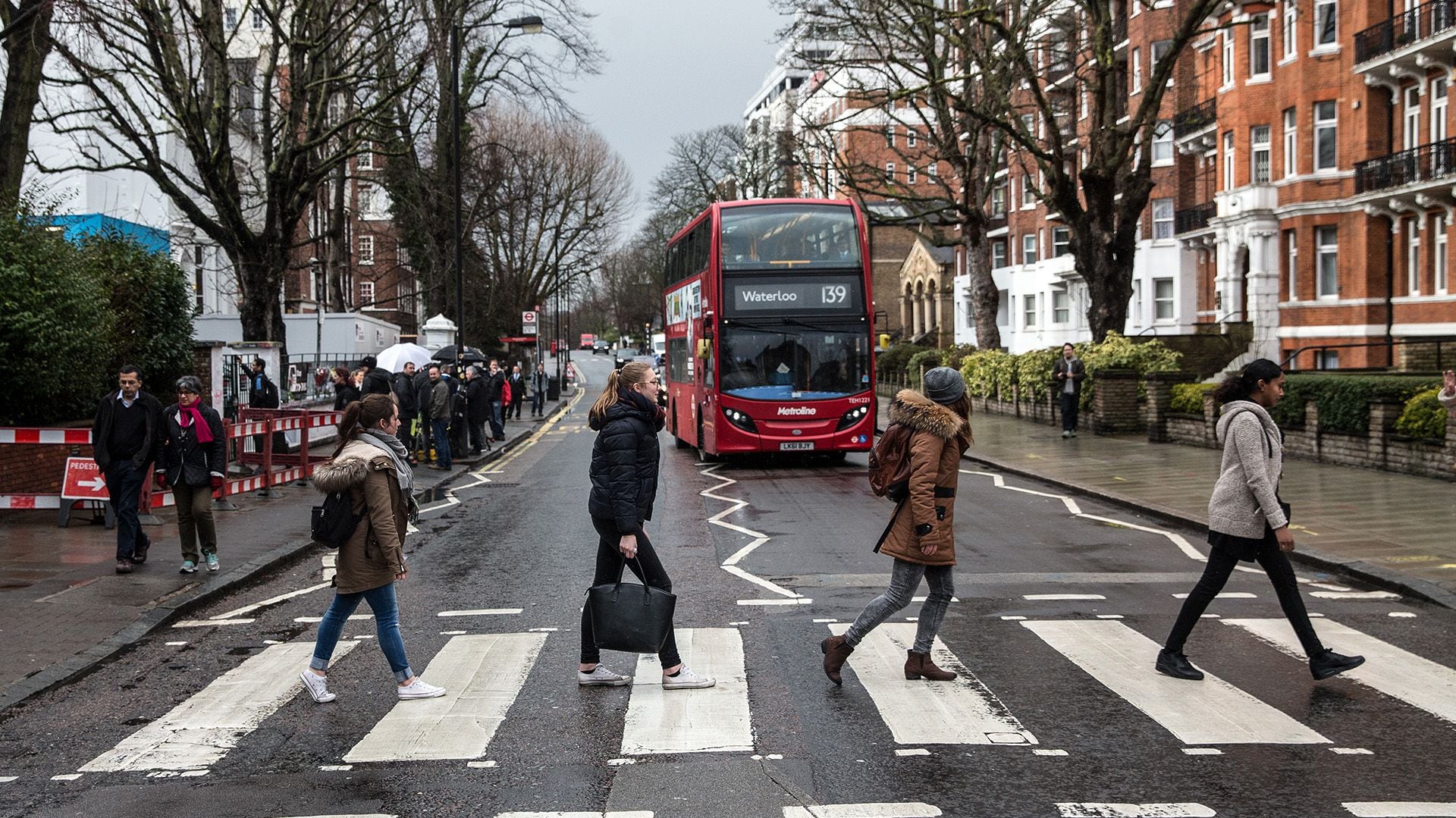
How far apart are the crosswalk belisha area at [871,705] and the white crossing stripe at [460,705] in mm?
13

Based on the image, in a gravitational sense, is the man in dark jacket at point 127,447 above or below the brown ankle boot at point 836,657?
above

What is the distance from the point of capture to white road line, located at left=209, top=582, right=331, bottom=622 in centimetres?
986

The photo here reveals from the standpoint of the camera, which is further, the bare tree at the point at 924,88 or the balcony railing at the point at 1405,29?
the balcony railing at the point at 1405,29

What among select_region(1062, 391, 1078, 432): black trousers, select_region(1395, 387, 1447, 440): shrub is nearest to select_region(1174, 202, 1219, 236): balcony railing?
select_region(1062, 391, 1078, 432): black trousers

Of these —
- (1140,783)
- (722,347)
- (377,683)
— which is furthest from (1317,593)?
(722,347)

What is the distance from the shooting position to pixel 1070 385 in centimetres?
2673

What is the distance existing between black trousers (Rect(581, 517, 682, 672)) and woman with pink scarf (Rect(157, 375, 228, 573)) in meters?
5.10

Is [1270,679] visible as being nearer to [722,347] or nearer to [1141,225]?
[722,347]

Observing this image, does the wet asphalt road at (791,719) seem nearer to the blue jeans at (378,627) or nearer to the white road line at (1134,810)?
the white road line at (1134,810)

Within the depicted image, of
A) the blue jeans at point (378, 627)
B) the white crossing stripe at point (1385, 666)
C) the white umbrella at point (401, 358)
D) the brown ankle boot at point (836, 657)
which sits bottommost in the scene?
the white crossing stripe at point (1385, 666)

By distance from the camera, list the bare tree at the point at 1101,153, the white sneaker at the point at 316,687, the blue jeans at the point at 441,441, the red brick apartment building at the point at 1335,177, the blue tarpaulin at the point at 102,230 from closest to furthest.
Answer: the white sneaker at the point at 316,687 → the blue tarpaulin at the point at 102,230 → the blue jeans at the point at 441,441 → the bare tree at the point at 1101,153 → the red brick apartment building at the point at 1335,177

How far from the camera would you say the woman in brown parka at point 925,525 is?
23.0 feet

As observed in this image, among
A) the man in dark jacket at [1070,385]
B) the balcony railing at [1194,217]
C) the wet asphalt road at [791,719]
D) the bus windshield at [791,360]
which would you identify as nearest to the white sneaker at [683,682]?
the wet asphalt road at [791,719]

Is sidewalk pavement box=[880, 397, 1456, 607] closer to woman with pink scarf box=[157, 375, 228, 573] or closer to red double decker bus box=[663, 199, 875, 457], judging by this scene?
red double decker bus box=[663, 199, 875, 457]
